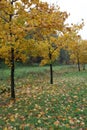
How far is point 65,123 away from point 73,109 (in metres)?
2.26

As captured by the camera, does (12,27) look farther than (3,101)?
No

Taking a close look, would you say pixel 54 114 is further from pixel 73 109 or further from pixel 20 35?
pixel 20 35

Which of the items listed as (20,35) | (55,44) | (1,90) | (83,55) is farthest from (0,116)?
(83,55)

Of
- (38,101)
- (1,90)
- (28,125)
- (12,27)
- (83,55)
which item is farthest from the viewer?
(83,55)

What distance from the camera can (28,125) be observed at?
9.20 metres

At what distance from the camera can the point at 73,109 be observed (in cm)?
1163

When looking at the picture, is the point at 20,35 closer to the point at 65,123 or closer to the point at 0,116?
the point at 0,116

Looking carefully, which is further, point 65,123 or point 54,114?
point 54,114

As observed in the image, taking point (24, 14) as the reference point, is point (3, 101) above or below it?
below

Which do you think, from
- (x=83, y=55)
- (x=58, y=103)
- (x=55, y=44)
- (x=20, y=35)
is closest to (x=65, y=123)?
(x=58, y=103)

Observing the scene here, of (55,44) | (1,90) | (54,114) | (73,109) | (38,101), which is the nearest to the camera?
(54,114)

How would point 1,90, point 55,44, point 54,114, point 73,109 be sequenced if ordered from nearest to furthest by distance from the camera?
1. point 54,114
2. point 73,109
3. point 1,90
4. point 55,44

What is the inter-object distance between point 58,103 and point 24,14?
→ 15.1 feet

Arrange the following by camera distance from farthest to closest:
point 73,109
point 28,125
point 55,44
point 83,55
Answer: point 83,55
point 55,44
point 73,109
point 28,125
